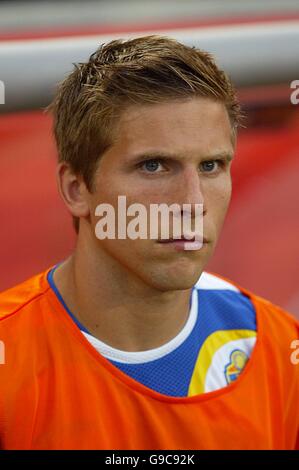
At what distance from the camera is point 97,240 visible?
43.5 inches

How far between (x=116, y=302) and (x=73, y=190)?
190mm

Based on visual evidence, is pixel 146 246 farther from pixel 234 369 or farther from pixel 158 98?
pixel 234 369

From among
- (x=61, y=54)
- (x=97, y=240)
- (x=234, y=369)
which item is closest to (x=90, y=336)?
(x=97, y=240)

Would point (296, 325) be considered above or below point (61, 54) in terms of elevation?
below

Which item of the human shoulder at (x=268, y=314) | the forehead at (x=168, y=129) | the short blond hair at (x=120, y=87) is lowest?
the human shoulder at (x=268, y=314)

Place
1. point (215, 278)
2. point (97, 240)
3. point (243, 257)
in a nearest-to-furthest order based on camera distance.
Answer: point (97, 240), point (215, 278), point (243, 257)

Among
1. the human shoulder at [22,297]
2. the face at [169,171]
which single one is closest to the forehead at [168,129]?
the face at [169,171]

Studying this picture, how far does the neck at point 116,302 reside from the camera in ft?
3.65

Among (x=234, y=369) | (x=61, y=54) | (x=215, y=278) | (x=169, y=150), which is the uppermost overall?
(x=61, y=54)

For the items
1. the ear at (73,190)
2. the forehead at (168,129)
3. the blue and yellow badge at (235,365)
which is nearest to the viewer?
the forehead at (168,129)

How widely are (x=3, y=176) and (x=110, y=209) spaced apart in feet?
4.84

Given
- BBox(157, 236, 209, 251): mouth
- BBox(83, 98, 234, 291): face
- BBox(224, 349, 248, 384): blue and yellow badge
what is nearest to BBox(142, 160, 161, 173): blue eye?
BBox(83, 98, 234, 291): face

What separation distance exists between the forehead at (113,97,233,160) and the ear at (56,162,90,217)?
0.39 ft

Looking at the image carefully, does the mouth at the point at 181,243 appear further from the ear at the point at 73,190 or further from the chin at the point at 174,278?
the ear at the point at 73,190
